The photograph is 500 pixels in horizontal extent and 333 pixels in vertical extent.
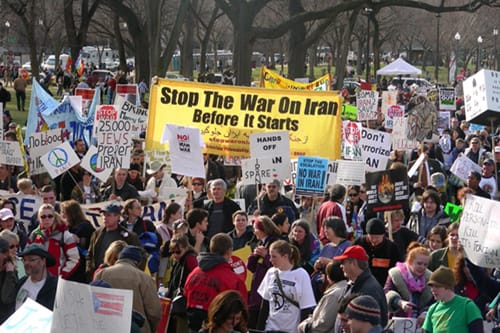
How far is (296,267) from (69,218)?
300cm

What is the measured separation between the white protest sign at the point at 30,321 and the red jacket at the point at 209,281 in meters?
2.22

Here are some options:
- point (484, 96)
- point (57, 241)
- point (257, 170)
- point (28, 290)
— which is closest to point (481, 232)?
point (28, 290)

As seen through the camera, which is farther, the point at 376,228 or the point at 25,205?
the point at 25,205

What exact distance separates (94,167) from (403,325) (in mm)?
6990

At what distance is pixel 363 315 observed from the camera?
19.7 ft

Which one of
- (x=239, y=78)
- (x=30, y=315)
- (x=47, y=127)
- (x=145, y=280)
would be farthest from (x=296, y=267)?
(x=239, y=78)

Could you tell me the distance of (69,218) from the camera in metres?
10.7

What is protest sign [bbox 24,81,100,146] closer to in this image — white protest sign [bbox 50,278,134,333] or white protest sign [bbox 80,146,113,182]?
white protest sign [bbox 80,146,113,182]

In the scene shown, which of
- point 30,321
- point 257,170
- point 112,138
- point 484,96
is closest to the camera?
point 30,321

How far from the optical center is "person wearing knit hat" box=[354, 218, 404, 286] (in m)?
9.38

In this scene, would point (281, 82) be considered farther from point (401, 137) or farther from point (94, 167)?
point (94, 167)

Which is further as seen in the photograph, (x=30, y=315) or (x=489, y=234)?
(x=489, y=234)

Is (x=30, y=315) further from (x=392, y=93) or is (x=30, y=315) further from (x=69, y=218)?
(x=392, y=93)

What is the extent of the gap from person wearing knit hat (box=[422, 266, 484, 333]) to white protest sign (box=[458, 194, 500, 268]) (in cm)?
146
